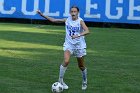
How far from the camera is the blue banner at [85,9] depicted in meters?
37.9

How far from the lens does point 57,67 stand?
15.0 metres

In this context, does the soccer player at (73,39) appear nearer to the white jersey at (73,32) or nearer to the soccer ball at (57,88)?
the white jersey at (73,32)

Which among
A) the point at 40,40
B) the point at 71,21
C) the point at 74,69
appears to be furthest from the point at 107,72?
the point at 40,40

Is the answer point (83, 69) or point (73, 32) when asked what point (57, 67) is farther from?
point (73, 32)

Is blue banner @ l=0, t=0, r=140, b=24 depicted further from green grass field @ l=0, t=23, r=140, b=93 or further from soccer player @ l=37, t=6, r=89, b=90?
soccer player @ l=37, t=6, r=89, b=90

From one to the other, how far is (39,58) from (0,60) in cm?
153

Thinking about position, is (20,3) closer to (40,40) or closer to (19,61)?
(40,40)

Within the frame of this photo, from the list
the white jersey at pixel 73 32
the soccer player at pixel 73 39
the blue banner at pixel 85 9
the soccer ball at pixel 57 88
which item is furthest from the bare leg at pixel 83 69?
the blue banner at pixel 85 9

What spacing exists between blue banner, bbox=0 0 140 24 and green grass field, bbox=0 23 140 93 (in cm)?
1473

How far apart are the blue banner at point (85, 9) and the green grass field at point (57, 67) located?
1473cm

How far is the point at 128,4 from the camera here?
1495 inches

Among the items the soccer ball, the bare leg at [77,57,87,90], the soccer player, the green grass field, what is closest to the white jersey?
the soccer player

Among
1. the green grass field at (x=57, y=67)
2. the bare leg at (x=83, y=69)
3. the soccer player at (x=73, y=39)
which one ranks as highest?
the soccer player at (x=73, y=39)

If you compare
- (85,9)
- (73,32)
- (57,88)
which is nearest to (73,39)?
(73,32)
